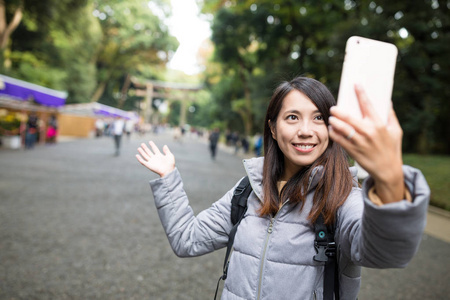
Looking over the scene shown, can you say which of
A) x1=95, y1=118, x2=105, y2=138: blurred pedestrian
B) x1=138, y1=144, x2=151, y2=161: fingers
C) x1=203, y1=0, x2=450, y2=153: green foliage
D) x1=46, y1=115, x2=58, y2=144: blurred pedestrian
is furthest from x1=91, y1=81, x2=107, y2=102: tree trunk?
x1=138, y1=144, x2=151, y2=161: fingers

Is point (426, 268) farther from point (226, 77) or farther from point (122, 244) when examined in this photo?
point (226, 77)

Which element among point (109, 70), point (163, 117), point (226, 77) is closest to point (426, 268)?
point (226, 77)

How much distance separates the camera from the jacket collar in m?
1.37

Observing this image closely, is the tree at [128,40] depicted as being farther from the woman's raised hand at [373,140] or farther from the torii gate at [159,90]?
the woman's raised hand at [373,140]

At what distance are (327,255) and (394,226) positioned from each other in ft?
1.50

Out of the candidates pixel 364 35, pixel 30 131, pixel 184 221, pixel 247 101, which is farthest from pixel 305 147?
pixel 247 101

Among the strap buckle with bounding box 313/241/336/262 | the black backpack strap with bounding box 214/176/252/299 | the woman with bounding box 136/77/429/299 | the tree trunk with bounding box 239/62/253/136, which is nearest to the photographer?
the woman with bounding box 136/77/429/299

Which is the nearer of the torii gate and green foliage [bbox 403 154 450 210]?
green foliage [bbox 403 154 450 210]

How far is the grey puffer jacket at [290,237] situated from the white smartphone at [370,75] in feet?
0.61

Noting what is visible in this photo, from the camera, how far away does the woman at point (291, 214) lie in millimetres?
1165

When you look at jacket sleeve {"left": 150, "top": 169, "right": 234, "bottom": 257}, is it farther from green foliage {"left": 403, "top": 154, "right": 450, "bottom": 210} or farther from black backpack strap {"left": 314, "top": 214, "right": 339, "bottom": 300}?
green foliage {"left": 403, "top": 154, "right": 450, "bottom": 210}

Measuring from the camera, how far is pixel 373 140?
0.84 metres

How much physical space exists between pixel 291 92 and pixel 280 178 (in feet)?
1.31

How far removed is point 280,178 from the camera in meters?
1.60
